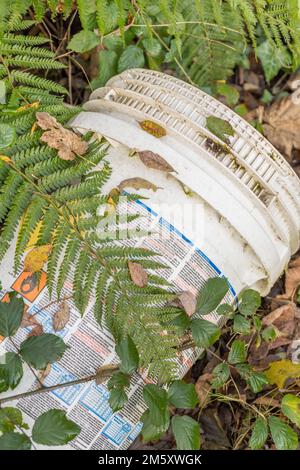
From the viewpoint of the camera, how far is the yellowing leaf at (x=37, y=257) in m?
2.05

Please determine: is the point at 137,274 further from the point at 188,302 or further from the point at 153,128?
the point at 153,128

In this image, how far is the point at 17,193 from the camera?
2102mm

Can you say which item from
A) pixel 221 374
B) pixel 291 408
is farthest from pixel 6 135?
pixel 291 408

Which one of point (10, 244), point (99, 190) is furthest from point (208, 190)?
point (10, 244)

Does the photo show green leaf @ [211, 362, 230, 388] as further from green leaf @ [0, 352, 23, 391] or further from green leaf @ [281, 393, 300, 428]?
green leaf @ [0, 352, 23, 391]

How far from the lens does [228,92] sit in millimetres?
2988

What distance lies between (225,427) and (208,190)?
1.28m

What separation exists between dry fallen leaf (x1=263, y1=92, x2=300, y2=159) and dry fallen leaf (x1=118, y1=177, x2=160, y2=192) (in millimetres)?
1163

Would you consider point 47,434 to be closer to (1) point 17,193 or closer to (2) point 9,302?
(2) point 9,302

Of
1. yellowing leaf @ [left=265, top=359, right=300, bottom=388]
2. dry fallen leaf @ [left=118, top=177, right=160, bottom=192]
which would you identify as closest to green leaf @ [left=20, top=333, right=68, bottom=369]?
dry fallen leaf @ [left=118, top=177, right=160, bottom=192]

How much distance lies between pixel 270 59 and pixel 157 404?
1.96 metres

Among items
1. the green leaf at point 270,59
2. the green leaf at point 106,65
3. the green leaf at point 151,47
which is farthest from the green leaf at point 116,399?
the green leaf at point 270,59

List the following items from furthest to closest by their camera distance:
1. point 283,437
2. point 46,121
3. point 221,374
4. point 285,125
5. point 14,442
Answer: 1. point 285,125
2. point 221,374
3. point 283,437
4. point 46,121
5. point 14,442

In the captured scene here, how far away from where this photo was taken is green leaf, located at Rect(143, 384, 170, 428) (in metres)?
2.06
